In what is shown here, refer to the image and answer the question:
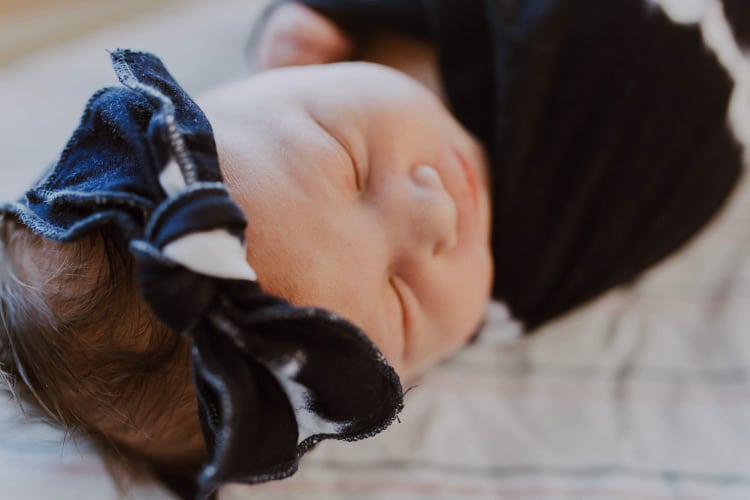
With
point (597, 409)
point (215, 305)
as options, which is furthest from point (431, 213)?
point (597, 409)

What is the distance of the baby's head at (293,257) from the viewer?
660 millimetres

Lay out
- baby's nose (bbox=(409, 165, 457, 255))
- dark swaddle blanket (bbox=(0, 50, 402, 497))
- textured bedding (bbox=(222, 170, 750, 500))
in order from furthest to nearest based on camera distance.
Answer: textured bedding (bbox=(222, 170, 750, 500)), baby's nose (bbox=(409, 165, 457, 255)), dark swaddle blanket (bbox=(0, 50, 402, 497))

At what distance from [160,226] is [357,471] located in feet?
1.54

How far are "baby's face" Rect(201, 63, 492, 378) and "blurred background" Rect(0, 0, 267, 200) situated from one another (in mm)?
424

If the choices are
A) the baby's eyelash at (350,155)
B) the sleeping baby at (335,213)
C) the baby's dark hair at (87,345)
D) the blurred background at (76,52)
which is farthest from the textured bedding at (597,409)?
the blurred background at (76,52)

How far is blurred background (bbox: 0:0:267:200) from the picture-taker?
43.9 inches

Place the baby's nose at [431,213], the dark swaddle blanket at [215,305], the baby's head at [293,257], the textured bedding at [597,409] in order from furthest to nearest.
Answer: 1. the textured bedding at [597,409]
2. the baby's nose at [431,213]
3. the baby's head at [293,257]
4. the dark swaddle blanket at [215,305]

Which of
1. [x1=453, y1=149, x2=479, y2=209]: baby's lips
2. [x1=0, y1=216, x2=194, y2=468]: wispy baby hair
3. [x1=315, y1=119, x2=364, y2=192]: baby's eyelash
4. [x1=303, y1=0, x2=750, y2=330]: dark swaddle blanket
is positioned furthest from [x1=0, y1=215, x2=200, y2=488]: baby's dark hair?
[x1=303, y1=0, x2=750, y2=330]: dark swaddle blanket

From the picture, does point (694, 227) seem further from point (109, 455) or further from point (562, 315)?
point (109, 455)

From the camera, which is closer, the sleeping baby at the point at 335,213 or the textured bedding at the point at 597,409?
the sleeping baby at the point at 335,213

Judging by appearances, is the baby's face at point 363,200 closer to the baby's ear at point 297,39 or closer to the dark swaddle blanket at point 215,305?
the dark swaddle blanket at point 215,305

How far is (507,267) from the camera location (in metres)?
0.99

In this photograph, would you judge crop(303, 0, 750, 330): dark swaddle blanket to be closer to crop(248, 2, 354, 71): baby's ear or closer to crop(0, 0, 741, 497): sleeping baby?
crop(0, 0, 741, 497): sleeping baby

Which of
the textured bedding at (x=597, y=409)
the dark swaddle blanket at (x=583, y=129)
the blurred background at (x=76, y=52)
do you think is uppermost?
the blurred background at (x=76, y=52)
